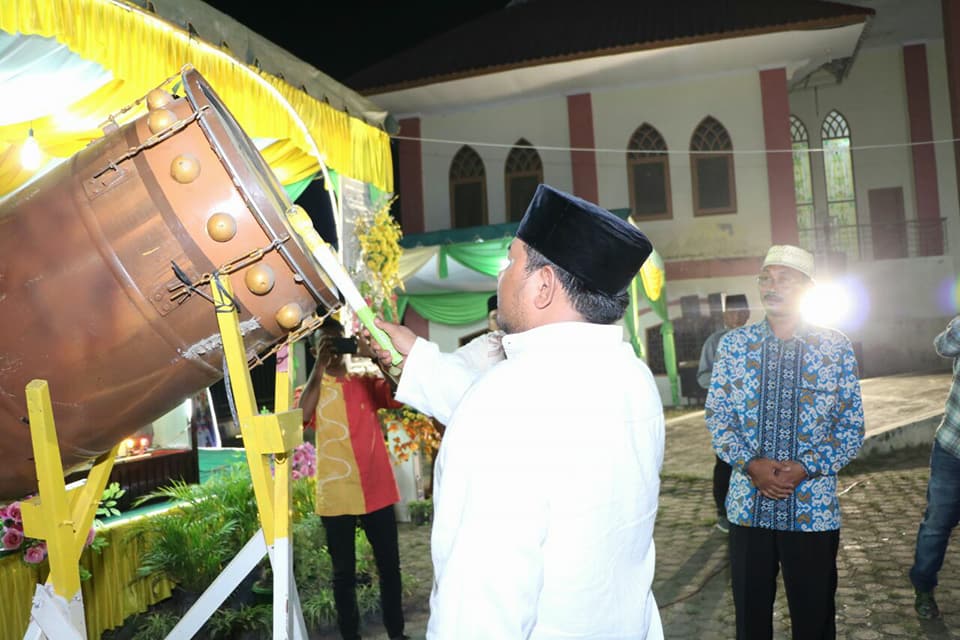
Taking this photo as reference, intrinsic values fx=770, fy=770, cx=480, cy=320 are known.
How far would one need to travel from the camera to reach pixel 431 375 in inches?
80.5

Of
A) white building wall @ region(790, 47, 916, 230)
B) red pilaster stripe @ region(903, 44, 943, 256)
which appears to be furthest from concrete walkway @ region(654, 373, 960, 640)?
white building wall @ region(790, 47, 916, 230)

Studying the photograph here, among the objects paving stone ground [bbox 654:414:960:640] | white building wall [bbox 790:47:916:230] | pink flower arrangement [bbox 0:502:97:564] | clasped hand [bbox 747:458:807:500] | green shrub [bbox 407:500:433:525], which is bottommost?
paving stone ground [bbox 654:414:960:640]

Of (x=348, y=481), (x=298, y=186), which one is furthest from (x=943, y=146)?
(x=348, y=481)

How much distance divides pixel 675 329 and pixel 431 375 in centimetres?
1413

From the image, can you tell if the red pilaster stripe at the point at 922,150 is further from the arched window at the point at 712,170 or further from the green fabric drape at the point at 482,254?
the green fabric drape at the point at 482,254

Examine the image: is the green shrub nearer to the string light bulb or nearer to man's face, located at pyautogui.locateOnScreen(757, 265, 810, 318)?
the string light bulb

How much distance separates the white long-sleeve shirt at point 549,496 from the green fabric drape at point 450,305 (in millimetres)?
13127

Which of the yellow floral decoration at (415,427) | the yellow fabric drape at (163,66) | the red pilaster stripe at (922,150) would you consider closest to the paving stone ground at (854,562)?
the yellow floral decoration at (415,427)

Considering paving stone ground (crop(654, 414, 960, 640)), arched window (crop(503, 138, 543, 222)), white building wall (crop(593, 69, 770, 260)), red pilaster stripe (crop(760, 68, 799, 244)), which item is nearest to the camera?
paving stone ground (crop(654, 414, 960, 640))

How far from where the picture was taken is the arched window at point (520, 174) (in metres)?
16.5

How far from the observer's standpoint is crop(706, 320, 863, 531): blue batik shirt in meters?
2.85

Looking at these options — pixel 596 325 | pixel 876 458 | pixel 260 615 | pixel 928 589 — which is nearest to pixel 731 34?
pixel 876 458

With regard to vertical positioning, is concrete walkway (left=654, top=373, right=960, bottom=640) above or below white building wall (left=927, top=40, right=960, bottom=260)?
below

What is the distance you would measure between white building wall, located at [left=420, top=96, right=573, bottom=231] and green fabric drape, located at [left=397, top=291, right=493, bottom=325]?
2374 mm
